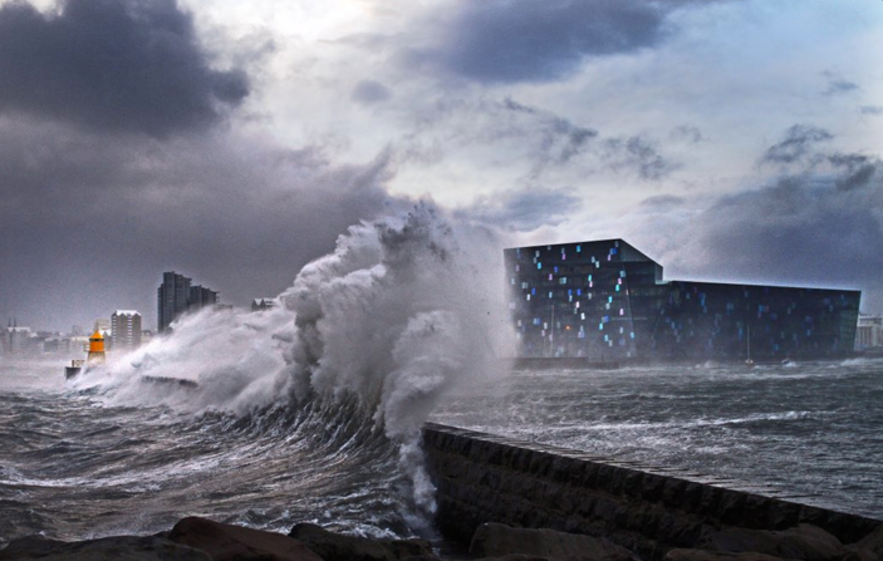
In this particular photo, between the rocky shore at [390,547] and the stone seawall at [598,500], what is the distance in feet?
0.87

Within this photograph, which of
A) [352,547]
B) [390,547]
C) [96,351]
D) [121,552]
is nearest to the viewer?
[121,552]

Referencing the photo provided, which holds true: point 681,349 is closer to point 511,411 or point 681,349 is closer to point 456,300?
point 511,411

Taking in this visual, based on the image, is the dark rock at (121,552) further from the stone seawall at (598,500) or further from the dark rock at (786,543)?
the stone seawall at (598,500)

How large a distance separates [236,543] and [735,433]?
1299 cm

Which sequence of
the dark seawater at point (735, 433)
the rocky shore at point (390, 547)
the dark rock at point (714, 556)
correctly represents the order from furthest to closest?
the dark seawater at point (735, 433) < the dark rock at point (714, 556) < the rocky shore at point (390, 547)

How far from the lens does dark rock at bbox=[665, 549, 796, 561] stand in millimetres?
4219

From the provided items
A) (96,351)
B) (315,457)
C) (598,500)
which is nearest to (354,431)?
(315,457)

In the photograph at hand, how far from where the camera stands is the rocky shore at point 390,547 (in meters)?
4.00

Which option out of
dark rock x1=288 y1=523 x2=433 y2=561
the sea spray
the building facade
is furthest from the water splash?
the building facade

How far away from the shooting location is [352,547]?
16.2 ft

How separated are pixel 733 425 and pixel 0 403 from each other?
24.9 meters

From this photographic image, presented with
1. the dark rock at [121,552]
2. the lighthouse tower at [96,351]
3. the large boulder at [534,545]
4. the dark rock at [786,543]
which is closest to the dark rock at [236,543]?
the dark rock at [121,552]

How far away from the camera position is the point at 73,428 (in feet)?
63.2

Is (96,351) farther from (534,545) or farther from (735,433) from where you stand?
(534,545)
